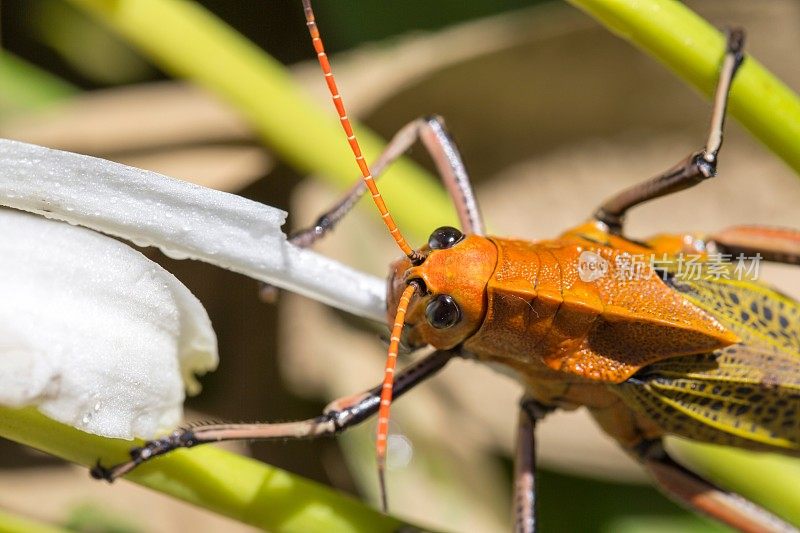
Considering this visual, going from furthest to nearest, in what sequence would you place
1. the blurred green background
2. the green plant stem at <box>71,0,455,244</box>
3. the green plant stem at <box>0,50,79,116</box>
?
→ the green plant stem at <box>0,50,79,116</box>
the blurred green background
the green plant stem at <box>71,0,455,244</box>

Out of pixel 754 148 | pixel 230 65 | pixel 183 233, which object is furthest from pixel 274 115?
pixel 754 148

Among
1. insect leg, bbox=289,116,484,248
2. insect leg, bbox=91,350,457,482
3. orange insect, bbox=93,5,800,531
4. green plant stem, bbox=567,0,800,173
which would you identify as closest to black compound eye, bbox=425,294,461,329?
orange insect, bbox=93,5,800,531

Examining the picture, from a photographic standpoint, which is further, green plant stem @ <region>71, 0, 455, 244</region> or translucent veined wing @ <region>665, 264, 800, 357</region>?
green plant stem @ <region>71, 0, 455, 244</region>

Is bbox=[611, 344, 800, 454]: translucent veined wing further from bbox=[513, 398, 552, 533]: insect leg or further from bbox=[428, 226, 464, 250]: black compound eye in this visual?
bbox=[428, 226, 464, 250]: black compound eye

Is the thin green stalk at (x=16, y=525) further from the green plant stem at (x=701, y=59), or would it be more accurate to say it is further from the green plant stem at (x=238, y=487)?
the green plant stem at (x=701, y=59)

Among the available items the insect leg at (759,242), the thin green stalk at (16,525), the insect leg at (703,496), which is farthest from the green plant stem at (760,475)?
the thin green stalk at (16,525)

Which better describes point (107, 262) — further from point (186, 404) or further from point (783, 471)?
point (783, 471)
